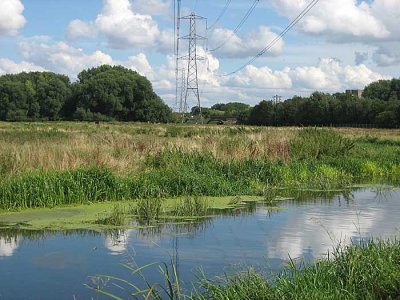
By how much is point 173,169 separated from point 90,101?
79.4m

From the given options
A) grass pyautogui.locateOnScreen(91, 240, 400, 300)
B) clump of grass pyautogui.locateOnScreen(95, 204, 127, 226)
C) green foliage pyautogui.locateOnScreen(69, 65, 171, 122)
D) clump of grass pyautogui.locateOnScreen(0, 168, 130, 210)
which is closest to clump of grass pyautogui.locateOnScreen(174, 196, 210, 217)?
clump of grass pyautogui.locateOnScreen(95, 204, 127, 226)

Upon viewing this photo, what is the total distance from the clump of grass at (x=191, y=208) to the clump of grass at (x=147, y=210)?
Result: 0.43 metres

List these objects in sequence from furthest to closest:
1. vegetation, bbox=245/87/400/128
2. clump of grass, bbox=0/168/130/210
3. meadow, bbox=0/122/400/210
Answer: vegetation, bbox=245/87/400/128, meadow, bbox=0/122/400/210, clump of grass, bbox=0/168/130/210

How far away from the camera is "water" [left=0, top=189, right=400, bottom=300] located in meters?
7.41

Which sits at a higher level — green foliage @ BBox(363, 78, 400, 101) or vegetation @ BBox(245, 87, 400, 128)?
green foliage @ BBox(363, 78, 400, 101)

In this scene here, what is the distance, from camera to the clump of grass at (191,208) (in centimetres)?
1205

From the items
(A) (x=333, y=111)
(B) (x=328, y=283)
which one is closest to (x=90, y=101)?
(A) (x=333, y=111)

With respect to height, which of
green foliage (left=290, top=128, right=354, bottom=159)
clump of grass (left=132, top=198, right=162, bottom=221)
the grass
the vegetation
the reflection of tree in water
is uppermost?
the vegetation

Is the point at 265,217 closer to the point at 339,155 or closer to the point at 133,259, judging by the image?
the point at 133,259

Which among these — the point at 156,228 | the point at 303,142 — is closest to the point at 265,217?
the point at 156,228

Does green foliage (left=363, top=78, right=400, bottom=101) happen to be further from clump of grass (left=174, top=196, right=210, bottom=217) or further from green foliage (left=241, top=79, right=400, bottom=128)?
clump of grass (left=174, top=196, right=210, bottom=217)

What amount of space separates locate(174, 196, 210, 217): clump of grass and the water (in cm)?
44

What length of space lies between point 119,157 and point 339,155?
1086 cm

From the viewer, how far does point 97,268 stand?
7887mm
